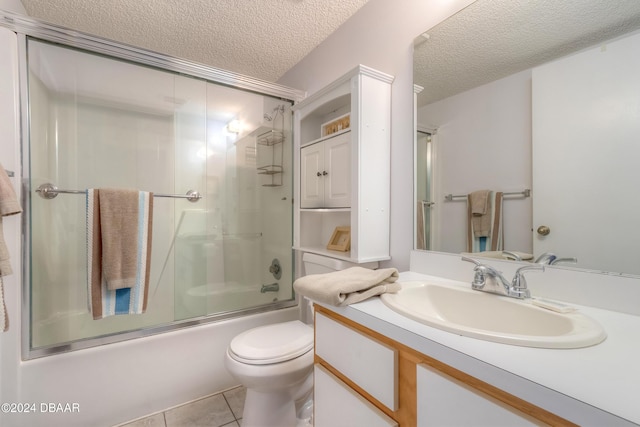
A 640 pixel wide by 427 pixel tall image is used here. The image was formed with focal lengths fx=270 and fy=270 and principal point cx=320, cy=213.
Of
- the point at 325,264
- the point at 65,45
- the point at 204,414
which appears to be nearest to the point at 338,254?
the point at 325,264

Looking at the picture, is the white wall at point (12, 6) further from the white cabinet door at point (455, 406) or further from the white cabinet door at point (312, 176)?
the white cabinet door at point (455, 406)

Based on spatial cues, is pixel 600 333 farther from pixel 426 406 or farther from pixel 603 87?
pixel 603 87

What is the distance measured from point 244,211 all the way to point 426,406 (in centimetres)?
162

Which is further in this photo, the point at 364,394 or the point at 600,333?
→ the point at 364,394

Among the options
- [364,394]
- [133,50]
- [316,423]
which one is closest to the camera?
[364,394]

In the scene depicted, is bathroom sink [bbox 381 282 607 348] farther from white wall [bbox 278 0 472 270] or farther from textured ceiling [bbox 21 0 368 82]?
textured ceiling [bbox 21 0 368 82]

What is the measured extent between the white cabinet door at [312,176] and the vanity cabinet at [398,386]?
0.85 meters

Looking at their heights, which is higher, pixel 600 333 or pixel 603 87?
pixel 603 87

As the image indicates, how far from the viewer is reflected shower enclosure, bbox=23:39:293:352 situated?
1.34 metres

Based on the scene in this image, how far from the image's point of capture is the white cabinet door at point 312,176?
1.61 m

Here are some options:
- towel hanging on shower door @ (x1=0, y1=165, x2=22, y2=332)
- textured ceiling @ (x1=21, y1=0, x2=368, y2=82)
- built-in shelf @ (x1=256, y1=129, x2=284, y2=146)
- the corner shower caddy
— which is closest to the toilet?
towel hanging on shower door @ (x1=0, y1=165, x2=22, y2=332)

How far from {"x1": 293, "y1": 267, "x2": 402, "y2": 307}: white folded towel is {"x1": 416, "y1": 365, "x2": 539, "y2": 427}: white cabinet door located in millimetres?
257

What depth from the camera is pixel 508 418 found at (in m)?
0.45

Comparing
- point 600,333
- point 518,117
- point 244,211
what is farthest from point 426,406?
point 244,211
